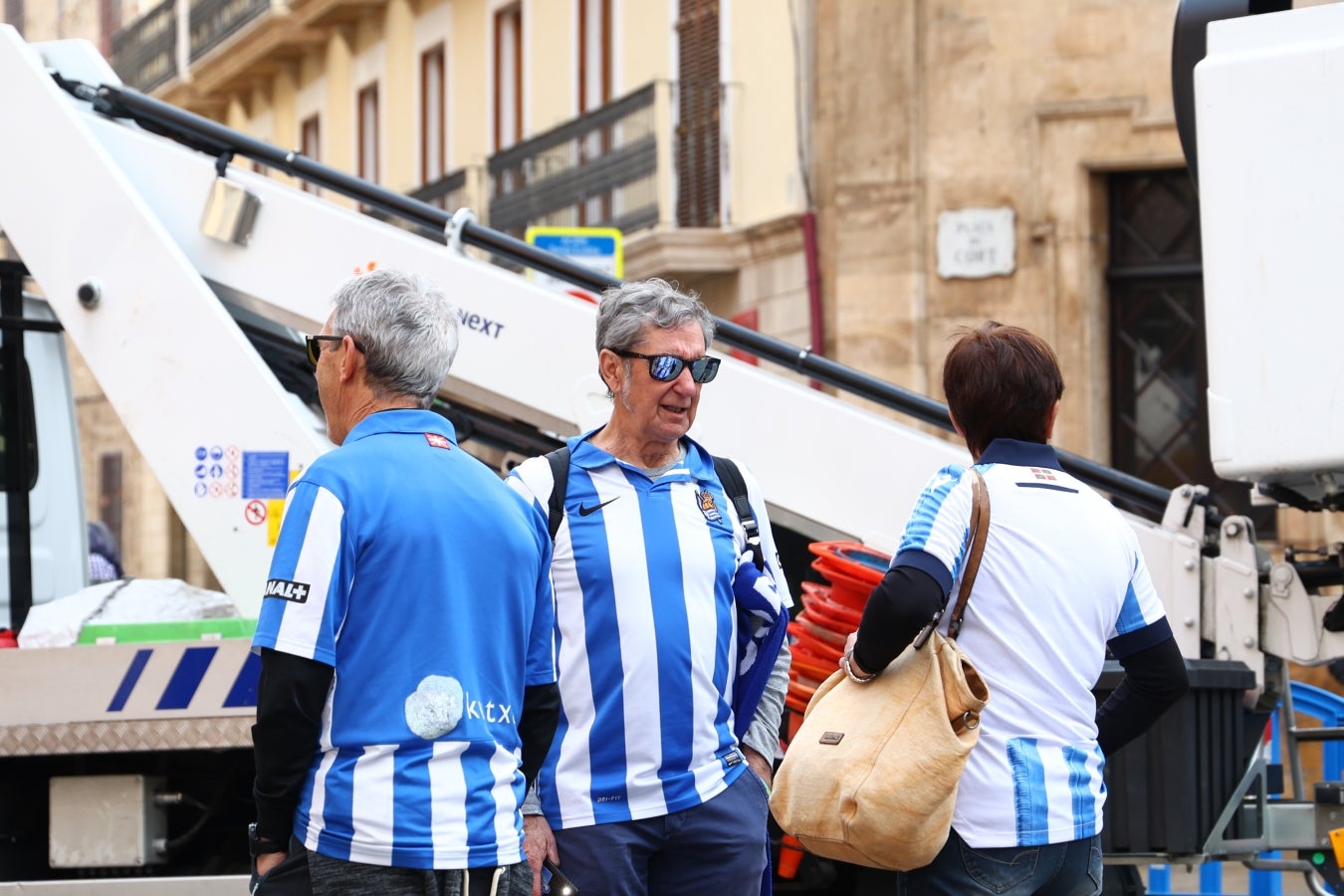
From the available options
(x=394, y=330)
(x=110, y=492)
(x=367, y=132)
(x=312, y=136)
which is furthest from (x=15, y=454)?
(x=312, y=136)

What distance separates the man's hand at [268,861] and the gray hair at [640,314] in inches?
47.8

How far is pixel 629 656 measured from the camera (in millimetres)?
3643

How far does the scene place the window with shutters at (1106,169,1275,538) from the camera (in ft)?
45.9

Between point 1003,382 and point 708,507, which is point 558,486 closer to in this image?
point 708,507

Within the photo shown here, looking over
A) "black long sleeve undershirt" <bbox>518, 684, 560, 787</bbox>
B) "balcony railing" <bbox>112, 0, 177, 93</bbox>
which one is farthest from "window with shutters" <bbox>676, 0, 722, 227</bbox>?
"balcony railing" <bbox>112, 0, 177, 93</bbox>

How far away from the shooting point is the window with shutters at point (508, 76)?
21.0 m

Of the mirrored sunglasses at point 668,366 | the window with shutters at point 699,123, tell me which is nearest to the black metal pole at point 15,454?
the mirrored sunglasses at point 668,366

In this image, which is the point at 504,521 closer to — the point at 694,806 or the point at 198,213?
the point at 694,806

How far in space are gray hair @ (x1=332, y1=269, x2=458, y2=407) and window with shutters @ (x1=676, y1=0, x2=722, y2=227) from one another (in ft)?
45.9

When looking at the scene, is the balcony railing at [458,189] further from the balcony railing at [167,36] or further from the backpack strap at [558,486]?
the backpack strap at [558,486]

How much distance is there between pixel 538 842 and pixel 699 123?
13978mm

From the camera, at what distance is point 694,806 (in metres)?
3.68

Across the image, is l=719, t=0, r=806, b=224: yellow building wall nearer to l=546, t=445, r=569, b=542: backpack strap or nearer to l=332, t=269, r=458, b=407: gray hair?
l=546, t=445, r=569, b=542: backpack strap

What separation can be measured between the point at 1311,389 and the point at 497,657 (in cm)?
212
